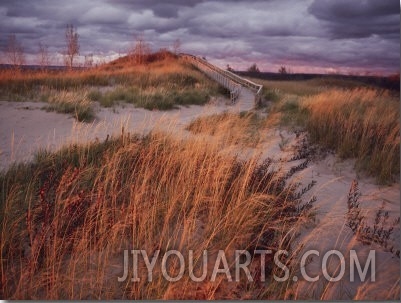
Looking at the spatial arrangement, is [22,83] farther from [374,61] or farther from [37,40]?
[374,61]

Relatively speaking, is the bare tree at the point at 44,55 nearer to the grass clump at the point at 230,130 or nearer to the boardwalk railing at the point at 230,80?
the grass clump at the point at 230,130

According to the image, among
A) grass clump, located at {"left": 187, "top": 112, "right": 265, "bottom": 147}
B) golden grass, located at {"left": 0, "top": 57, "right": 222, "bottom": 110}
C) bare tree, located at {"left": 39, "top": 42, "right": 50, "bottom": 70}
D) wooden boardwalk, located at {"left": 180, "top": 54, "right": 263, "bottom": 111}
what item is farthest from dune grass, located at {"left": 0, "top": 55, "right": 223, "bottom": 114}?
grass clump, located at {"left": 187, "top": 112, "right": 265, "bottom": 147}

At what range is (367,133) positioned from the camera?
4.60 metres

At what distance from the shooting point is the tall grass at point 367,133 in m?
3.98

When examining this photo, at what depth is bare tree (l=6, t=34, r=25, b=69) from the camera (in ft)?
12.3

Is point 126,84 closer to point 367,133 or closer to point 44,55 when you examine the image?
point 44,55

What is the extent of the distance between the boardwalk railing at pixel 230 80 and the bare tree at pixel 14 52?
19.7 ft

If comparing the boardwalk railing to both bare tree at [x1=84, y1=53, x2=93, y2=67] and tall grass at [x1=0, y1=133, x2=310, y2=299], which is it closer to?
bare tree at [x1=84, y1=53, x2=93, y2=67]

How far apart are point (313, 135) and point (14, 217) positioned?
4230 mm

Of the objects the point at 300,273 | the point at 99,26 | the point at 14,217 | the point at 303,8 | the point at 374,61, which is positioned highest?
the point at 303,8

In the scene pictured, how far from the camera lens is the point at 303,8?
12.3ft

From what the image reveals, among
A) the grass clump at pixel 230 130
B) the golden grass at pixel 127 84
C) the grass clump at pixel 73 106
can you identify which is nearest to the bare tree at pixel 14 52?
the golden grass at pixel 127 84

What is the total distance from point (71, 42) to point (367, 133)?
4244mm

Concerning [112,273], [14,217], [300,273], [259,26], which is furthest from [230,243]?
[259,26]
